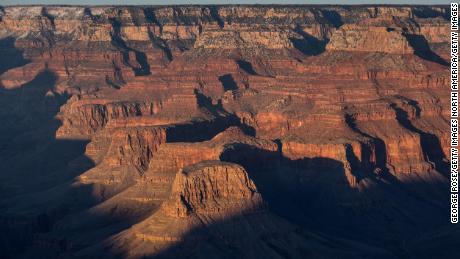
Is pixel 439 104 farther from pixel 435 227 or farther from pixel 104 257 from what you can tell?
pixel 104 257

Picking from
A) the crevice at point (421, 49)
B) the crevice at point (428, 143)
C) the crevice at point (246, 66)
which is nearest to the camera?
the crevice at point (428, 143)

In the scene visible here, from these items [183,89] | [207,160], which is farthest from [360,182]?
[183,89]

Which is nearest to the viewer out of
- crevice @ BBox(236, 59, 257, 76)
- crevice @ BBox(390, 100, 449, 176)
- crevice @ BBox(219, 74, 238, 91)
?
crevice @ BBox(390, 100, 449, 176)

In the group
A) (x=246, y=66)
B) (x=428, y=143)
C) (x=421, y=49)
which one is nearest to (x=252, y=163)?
(x=428, y=143)

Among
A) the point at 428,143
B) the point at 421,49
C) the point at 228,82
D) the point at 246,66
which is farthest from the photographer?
the point at 246,66

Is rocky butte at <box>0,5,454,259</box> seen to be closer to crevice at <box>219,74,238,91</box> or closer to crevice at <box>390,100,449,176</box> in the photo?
crevice at <box>390,100,449,176</box>

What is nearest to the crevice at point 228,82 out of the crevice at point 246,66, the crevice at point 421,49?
the crevice at point 246,66

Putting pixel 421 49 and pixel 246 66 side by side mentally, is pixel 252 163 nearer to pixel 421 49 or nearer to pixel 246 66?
pixel 421 49

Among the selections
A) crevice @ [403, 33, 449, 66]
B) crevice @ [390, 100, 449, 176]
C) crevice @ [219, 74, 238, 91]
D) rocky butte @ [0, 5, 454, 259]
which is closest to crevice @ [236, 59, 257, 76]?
rocky butte @ [0, 5, 454, 259]

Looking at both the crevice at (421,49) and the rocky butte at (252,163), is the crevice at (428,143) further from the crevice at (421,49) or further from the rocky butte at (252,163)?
the crevice at (421,49)
